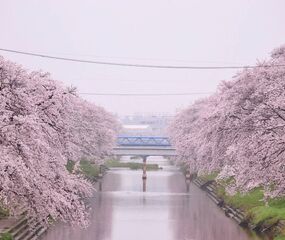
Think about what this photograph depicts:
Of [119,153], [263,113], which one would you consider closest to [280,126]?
[263,113]

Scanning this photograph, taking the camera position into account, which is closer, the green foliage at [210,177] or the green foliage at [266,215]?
the green foliage at [266,215]

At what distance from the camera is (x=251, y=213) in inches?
1581

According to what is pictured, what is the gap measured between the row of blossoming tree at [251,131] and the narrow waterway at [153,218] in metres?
3.68

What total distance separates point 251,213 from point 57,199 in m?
20.7

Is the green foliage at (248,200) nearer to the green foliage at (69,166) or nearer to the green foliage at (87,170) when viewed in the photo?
the green foliage at (69,166)

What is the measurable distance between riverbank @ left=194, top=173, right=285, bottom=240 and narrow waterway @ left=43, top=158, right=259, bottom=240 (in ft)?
2.49

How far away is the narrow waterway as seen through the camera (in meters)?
36.8

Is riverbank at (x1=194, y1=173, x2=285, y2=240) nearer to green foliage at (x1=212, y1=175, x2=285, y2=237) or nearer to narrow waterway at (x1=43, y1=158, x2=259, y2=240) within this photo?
green foliage at (x1=212, y1=175, x2=285, y2=237)

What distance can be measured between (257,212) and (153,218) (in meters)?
8.99

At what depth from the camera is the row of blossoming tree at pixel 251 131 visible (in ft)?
90.3

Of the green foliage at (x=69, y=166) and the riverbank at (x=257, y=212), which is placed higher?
the green foliage at (x=69, y=166)

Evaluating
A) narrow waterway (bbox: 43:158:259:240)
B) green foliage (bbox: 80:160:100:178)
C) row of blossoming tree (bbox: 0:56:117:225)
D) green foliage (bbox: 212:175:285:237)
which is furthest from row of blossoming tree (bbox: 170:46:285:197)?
green foliage (bbox: 80:160:100:178)

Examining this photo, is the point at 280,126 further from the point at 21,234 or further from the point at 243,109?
the point at 21,234

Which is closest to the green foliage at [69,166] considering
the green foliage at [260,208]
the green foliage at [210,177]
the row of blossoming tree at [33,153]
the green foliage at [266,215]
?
the green foliage at [210,177]
